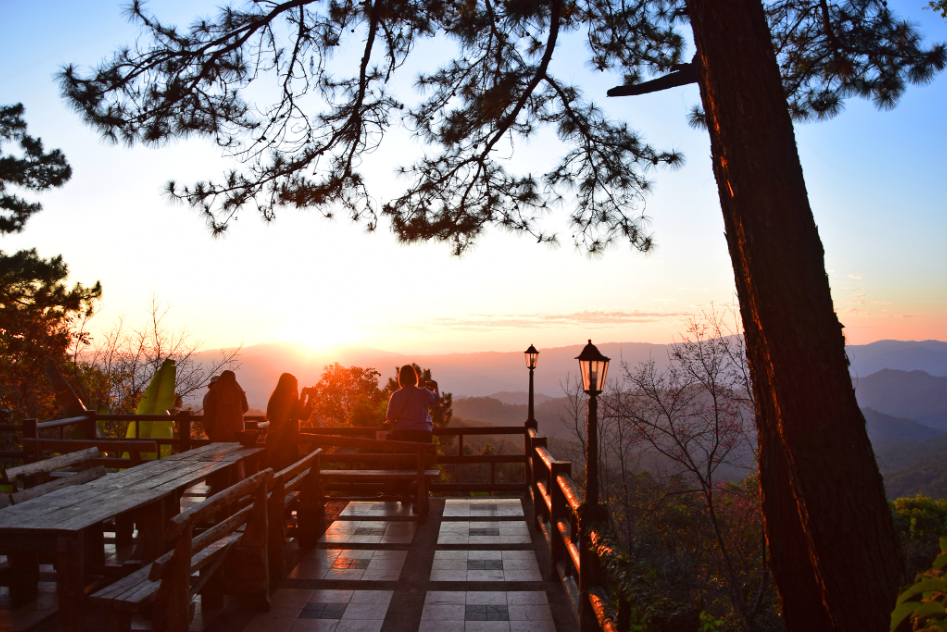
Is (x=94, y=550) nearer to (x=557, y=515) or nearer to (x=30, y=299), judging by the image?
(x=557, y=515)

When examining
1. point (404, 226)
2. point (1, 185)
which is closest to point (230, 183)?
point (404, 226)

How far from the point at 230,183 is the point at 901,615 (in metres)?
5.38

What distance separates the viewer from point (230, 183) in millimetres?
5109

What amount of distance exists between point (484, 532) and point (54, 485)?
150 inches

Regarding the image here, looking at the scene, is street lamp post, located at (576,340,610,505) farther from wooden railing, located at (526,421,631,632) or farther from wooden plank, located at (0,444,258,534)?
wooden plank, located at (0,444,258,534)

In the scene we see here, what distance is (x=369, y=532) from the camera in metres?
5.80

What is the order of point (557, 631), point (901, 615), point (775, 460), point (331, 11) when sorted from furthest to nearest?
point (331, 11)
point (557, 631)
point (775, 460)
point (901, 615)

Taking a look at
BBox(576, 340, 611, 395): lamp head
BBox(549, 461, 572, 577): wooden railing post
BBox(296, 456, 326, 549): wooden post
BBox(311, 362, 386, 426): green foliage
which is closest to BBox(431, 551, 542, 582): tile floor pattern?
BBox(549, 461, 572, 577): wooden railing post

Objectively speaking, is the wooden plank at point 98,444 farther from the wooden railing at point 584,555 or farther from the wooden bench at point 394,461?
the wooden railing at point 584,555

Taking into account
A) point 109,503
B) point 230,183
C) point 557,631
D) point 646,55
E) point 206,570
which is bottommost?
point 557,631

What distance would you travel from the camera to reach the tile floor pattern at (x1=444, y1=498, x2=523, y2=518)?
657 centimetres

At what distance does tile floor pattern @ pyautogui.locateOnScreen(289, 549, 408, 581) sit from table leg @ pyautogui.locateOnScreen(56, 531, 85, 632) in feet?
6.18

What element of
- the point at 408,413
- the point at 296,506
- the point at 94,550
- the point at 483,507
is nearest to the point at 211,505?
the point at 94,550

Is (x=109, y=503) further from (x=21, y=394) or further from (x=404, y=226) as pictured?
(x=21, y=394)
